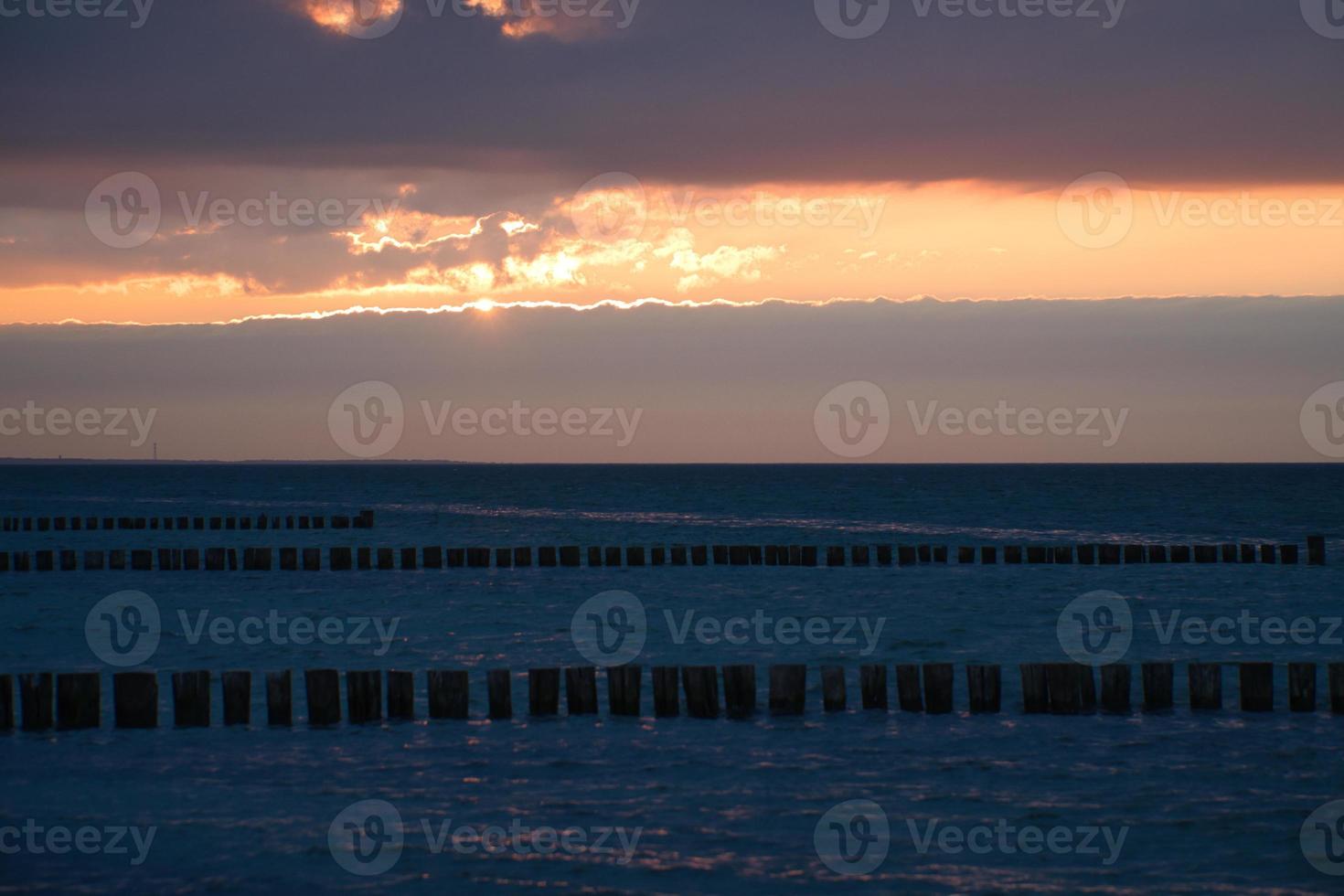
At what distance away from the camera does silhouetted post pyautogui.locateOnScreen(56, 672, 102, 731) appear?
1705 centimetres

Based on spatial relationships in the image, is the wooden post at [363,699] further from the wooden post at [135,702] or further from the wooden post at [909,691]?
the wooden post at [909,691]

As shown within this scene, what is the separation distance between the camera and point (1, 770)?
15.0 meters

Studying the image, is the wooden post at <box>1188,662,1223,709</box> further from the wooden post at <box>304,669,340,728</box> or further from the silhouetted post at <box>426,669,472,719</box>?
the wooden post at <box>304,669,340,728</box>

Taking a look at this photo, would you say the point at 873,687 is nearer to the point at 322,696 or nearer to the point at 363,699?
the point at 363,699

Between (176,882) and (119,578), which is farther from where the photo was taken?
(119,578)

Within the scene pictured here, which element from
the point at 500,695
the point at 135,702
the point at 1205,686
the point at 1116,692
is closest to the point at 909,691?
the point at 1116,692

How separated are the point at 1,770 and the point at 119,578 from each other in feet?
82.6

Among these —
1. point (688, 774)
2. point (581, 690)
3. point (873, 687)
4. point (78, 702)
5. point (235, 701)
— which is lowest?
point (688, 774)

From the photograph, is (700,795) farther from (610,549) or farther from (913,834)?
(610,549)

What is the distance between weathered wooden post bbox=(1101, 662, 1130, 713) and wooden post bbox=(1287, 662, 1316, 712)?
1.97 m

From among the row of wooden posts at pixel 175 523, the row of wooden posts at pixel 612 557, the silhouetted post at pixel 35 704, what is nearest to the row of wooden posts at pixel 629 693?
the silhouetted post at pixel 35 704

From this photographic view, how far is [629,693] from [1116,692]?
20.4 feet

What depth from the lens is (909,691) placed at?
18.4 metres

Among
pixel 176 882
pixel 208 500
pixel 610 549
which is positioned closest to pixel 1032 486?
pixel 208 500
